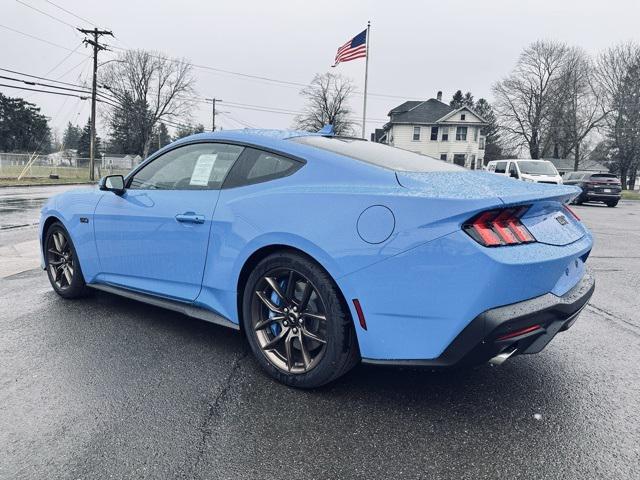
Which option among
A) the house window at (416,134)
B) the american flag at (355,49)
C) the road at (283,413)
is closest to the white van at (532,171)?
the american flag at (355,49)

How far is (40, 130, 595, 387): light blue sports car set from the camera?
6.58 ft

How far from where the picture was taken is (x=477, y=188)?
2.24 m

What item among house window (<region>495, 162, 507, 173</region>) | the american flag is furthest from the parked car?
the american flag

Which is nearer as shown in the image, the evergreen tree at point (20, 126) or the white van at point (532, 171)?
the white van at point (532, 171)

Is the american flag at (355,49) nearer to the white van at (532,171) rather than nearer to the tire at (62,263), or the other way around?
the white van at (532,171)

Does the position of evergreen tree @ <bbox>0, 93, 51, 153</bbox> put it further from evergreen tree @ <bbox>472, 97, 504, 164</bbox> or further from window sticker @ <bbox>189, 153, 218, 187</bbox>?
window sticker @ <bbox>189, 153, 218, 187</bbox>

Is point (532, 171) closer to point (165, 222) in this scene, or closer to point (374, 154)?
point (374, 154)

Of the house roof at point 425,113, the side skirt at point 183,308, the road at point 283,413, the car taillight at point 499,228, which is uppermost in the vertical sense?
the house roof at point 425,113

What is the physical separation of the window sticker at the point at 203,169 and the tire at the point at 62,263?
1.59m

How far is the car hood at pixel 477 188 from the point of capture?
6.90ft

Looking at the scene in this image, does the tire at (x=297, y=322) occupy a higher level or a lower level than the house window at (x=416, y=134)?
lower

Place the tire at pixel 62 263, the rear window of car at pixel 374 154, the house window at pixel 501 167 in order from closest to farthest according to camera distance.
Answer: the rear window of car at pixel 374 154, the tire at pixel 62 263, the house window at pixel 501 167

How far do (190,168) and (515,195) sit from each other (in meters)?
2.12

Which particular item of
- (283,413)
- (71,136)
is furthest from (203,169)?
(71,136)
